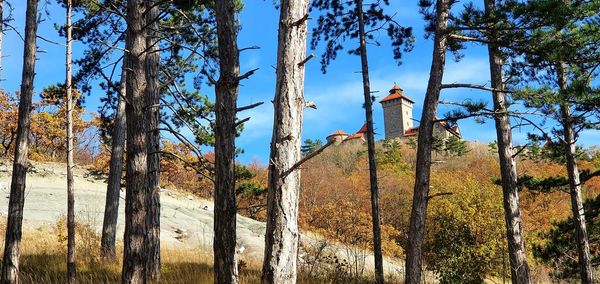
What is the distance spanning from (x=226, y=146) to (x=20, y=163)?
4.34 meters

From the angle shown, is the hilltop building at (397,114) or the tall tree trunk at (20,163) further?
the hilltop building at (397,114)

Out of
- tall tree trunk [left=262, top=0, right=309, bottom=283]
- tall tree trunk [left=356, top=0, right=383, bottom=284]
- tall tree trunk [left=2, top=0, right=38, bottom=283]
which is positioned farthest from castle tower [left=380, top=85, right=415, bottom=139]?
tall tree trunk [left=262, top=0, right=309, bottom=283]

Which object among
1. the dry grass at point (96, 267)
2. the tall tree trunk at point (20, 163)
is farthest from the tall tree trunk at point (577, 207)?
the tall tree trunk at point (20, 163)

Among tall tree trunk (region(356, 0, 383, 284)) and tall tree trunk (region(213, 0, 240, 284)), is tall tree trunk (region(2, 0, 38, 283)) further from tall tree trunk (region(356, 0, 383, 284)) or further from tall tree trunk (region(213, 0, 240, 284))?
tall tree trunk (region(356, 0, 383, 284))

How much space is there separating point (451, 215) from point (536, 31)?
19.1 m

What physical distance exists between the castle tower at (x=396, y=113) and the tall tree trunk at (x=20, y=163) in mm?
81302

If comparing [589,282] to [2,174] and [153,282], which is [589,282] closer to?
[153,282]

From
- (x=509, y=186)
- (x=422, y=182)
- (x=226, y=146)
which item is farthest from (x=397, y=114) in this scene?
(x=226, y=146)

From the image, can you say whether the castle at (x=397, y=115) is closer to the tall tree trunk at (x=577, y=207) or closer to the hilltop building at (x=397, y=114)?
the hilltop building at (x=397, y=114)

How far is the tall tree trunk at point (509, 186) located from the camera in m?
8.69

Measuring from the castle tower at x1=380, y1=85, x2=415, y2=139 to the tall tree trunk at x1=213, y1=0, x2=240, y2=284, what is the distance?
83291 mm

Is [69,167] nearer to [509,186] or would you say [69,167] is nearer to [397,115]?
[509,186]

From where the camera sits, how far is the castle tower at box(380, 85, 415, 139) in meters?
85.8

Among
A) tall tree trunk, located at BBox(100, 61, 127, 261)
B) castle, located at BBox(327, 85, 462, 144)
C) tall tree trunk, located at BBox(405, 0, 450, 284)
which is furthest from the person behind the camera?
castle, located at BBox(327, 85, 462, 144)
